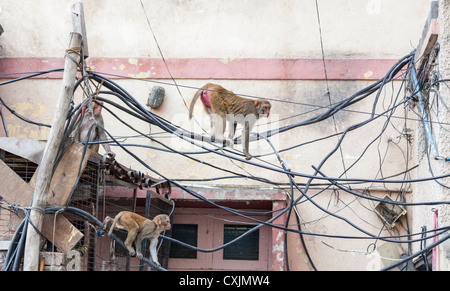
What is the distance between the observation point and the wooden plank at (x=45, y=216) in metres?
5.68

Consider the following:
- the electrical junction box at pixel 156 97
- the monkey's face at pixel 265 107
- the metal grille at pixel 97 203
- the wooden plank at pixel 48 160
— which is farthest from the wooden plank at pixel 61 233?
the electrical junction box at pixel 156 97

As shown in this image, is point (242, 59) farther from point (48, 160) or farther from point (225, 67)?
point (48, 160)

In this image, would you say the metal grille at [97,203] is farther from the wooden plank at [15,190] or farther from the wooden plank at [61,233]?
the wooden plank at [15,190]

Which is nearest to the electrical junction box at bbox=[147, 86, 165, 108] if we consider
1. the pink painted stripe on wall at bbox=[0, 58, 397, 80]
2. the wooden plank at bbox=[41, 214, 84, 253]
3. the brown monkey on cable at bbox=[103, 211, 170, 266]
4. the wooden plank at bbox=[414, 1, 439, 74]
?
the pink painted stripe on wall at bbox=[0, 58, 397, 80]

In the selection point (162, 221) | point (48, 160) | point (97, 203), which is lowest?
point (162, 221)

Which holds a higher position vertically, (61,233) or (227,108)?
(227,108)

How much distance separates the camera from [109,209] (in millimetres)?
8867

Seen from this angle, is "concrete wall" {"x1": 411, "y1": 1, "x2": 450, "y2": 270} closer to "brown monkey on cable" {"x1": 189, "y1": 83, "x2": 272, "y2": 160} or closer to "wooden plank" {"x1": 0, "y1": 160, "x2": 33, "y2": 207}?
"brown monkey on cable" {"x1": 189, "y1": 83, "x2": 272, "y2": 160}

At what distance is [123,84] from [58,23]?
5.18 feet

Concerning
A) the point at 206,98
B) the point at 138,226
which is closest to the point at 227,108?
the point at 206,98

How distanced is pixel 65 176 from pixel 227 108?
237 cm

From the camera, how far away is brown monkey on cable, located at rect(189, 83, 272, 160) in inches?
292

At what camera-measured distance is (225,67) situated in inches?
390
